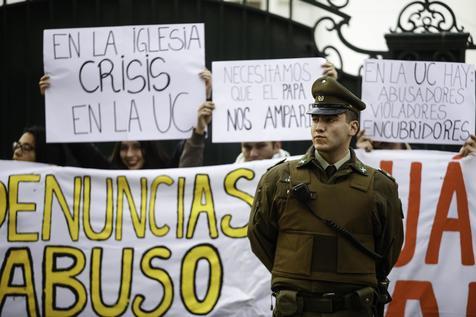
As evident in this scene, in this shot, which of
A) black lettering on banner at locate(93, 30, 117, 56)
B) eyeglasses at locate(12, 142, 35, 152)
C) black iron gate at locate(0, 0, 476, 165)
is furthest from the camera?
black iron gate at locate(0, 0, 476, 165)

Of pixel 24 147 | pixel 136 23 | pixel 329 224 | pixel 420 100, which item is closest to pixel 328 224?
pixel 329 224

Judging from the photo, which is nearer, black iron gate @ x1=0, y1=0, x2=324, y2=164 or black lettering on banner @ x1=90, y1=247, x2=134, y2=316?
black lettering on banner @ x1=90, y1=247, x2=134, y2=316

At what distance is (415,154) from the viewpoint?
6.94m

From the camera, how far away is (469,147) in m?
6.79

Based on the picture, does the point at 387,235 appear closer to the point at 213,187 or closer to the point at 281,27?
the point at 213,187

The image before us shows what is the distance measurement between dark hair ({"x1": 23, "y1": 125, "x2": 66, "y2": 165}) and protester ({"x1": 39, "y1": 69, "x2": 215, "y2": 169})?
12 centimetres

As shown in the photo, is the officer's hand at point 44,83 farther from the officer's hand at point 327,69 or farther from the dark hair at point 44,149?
the officer's hand at point 327,69

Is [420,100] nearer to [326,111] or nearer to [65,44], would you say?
[326,111]

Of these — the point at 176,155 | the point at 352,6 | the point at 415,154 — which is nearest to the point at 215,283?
the point at 176,155

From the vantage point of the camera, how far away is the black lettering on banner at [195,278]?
6.72 metres

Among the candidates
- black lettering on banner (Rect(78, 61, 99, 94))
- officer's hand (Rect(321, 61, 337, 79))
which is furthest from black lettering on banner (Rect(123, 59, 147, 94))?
officer's hand (Rect(321, 61, 337, 79))

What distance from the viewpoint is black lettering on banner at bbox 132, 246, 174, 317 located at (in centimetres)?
675

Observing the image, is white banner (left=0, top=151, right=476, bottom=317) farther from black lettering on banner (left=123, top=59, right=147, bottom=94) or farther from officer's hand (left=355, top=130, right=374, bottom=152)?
black lettering on banner (left=123, top=59, right=147, bottom=94)

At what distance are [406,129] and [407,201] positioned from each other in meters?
0.53
